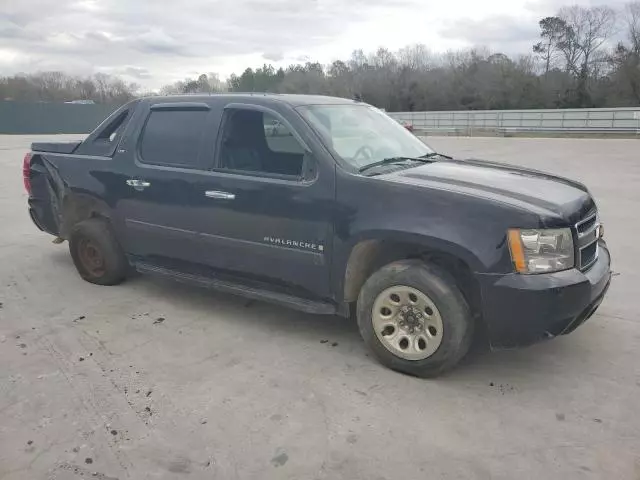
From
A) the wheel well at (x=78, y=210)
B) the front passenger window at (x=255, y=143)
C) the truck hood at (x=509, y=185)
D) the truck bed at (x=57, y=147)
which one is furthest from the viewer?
the truck bed at (x=57, y=147)

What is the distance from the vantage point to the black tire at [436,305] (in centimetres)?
339

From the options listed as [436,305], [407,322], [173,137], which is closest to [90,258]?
[173,137]

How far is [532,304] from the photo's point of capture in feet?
10.4

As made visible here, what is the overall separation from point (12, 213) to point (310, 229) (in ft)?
24.2

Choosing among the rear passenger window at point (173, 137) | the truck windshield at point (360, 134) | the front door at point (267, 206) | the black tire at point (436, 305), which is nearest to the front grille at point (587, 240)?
the black tire at point (436, 305)

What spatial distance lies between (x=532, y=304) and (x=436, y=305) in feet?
1.81

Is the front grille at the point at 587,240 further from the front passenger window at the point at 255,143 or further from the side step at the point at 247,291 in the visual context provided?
the front passenger window at the point at 255,143

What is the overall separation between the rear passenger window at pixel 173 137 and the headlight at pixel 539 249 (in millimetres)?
2493

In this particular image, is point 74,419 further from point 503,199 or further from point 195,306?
point 503,199

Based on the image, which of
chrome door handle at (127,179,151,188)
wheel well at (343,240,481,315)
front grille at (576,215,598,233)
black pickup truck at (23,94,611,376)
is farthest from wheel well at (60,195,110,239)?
front grille at (576,215,598,233)

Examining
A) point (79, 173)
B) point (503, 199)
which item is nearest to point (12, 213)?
point (79, 173)

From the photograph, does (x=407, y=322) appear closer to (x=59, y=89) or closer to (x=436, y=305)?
(x=436, y=305)

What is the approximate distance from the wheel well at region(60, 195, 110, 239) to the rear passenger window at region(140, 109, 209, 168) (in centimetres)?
73

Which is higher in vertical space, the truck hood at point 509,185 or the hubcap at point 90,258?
the truck hood at point 509,185
